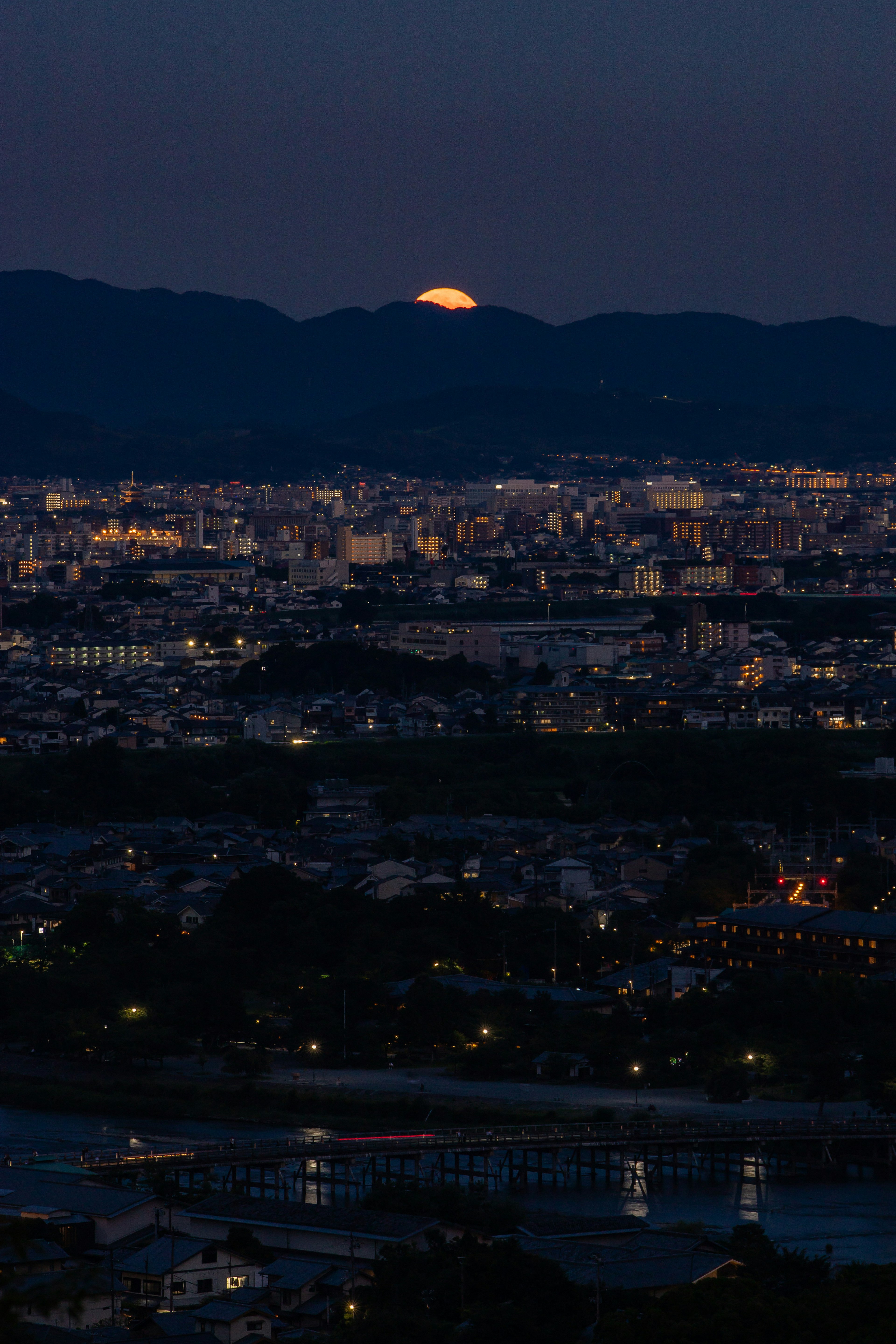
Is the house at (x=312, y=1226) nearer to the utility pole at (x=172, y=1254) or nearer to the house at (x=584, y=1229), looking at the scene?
the utility pole at (x=172, y=1254)

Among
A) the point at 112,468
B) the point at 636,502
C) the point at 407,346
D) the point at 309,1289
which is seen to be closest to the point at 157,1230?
the point at 309,1289

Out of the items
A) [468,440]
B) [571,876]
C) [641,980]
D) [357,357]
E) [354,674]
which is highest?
[357,357]

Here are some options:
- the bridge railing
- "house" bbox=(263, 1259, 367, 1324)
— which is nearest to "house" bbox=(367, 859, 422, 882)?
the bridge railing

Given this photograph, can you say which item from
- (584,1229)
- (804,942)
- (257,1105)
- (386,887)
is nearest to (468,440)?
(386,887)

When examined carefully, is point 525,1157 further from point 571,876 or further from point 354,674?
point 354,674

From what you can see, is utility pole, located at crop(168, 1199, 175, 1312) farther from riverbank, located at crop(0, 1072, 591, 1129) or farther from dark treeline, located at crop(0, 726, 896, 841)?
dark treeline, located at crop(0, 726, 896, 841)

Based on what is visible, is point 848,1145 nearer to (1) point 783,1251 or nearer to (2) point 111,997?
(1) point 783,1251
